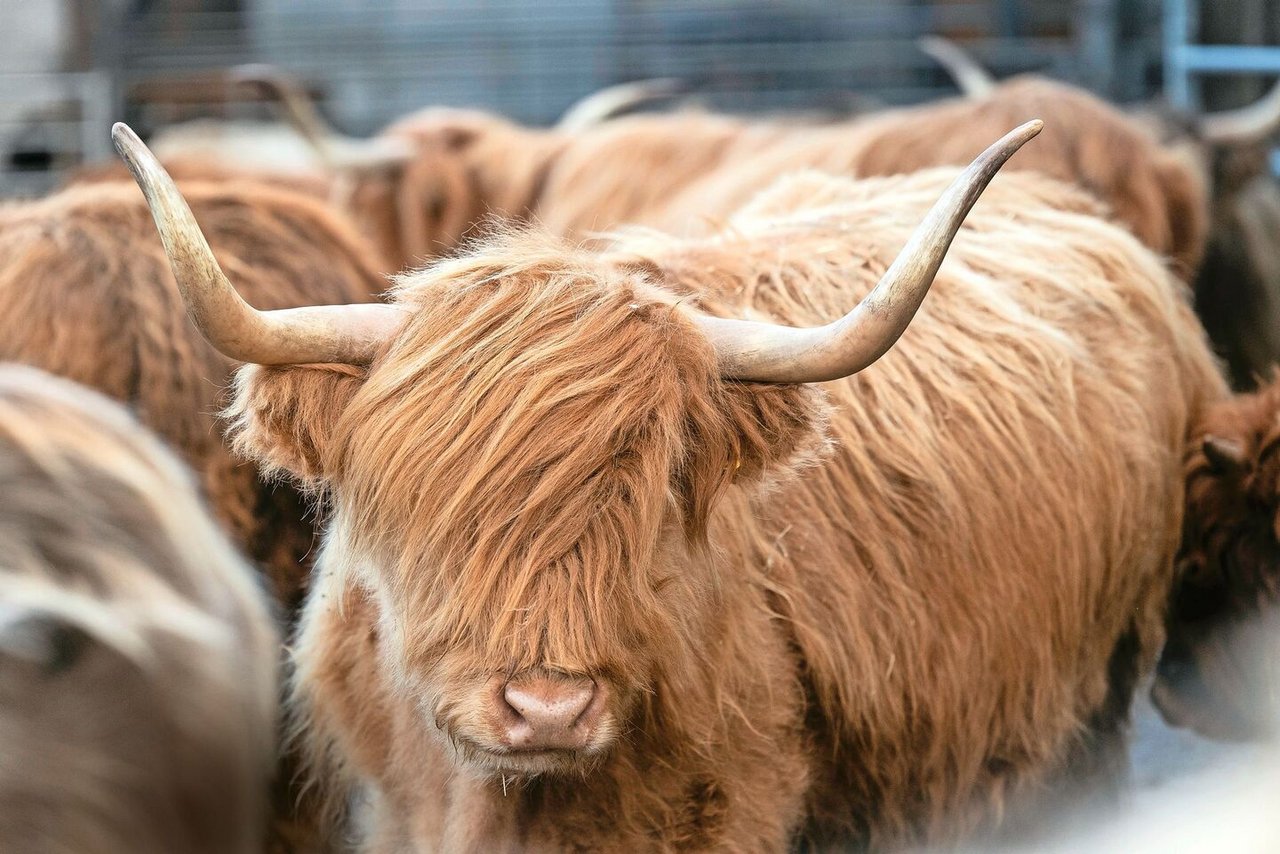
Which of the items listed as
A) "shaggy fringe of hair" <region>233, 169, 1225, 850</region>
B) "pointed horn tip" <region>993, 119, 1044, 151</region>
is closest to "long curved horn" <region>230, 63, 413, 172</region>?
"shaggy fringe of hair" <region>233, 169, 1225, 850</region>

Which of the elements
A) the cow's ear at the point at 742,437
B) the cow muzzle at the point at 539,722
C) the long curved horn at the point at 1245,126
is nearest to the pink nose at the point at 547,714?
the cow muzzle at the point at 539,722

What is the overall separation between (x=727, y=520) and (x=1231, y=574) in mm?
1643

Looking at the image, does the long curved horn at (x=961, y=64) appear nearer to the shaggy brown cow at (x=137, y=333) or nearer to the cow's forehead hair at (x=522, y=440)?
the shaggy brown cow at (x=137, y=333)

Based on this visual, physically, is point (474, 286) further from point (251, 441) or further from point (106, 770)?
point (106, 770)

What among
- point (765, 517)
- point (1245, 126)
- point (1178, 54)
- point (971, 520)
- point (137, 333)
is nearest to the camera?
point (765, 517)

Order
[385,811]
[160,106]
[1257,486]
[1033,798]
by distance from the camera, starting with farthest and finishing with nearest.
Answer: [160,106]
[1257,486]
[1033,798]
[385,811]

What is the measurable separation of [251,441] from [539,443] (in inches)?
19.8

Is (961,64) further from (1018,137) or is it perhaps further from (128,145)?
(128,145)

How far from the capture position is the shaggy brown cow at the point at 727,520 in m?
2.03

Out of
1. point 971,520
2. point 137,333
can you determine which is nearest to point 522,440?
point 971,520

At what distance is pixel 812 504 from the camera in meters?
2.61

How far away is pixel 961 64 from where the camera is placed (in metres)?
7.61

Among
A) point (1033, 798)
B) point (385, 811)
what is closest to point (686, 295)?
point (385, 811)

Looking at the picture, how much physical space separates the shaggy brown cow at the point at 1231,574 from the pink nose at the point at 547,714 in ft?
6.06
